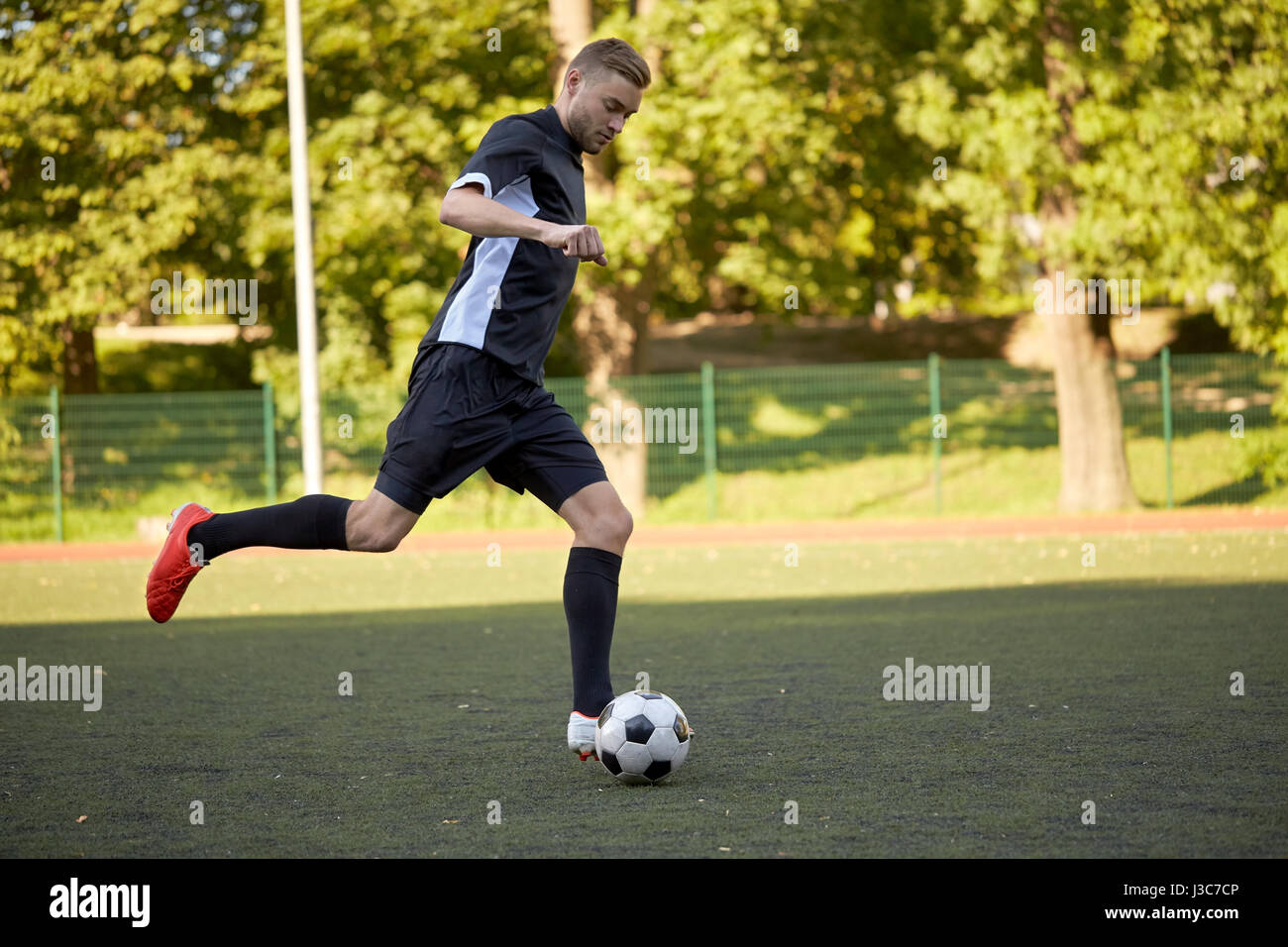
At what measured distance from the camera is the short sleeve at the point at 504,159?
443cm

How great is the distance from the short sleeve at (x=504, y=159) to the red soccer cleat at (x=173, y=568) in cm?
148

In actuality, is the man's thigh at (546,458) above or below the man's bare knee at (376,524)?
above

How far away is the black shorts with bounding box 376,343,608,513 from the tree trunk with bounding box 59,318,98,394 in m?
19.1

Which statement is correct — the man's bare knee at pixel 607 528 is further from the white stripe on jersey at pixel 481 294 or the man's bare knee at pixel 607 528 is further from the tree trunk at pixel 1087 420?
the tree trunk at pixel 1087 420

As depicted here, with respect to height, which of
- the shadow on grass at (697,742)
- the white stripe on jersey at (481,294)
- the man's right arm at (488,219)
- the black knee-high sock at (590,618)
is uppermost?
the man's right arm at (488,219)

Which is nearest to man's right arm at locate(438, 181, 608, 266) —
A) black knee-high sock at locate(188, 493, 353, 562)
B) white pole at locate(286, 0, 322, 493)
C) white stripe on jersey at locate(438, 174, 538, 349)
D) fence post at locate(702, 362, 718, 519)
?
white stripe on jersey at locate(438, 174, 538, 349)

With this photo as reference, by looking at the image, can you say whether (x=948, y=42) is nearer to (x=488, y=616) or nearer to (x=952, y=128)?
(x=952, y=128)

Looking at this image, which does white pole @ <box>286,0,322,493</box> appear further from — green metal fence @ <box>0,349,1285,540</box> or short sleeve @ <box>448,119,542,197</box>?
short sleeve @ <box>448,119,542,197</box>

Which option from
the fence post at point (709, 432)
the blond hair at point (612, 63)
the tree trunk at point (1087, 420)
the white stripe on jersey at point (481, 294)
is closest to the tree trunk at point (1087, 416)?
the tree trunk at point (1087, 420)

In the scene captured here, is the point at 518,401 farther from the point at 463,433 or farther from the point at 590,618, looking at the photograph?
the point at 590,618

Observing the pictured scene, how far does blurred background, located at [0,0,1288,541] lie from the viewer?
1677 centimetres

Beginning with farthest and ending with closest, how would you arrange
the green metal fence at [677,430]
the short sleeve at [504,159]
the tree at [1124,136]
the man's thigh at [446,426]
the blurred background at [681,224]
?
the green metal fence at [677,430] < the blurred background at [681,224] < the tree at [1124,136] < the man's thigh at [446,426] < the short sleeve at [504,159]

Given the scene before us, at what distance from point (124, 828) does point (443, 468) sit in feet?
4.67

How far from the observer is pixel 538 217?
180 inches
